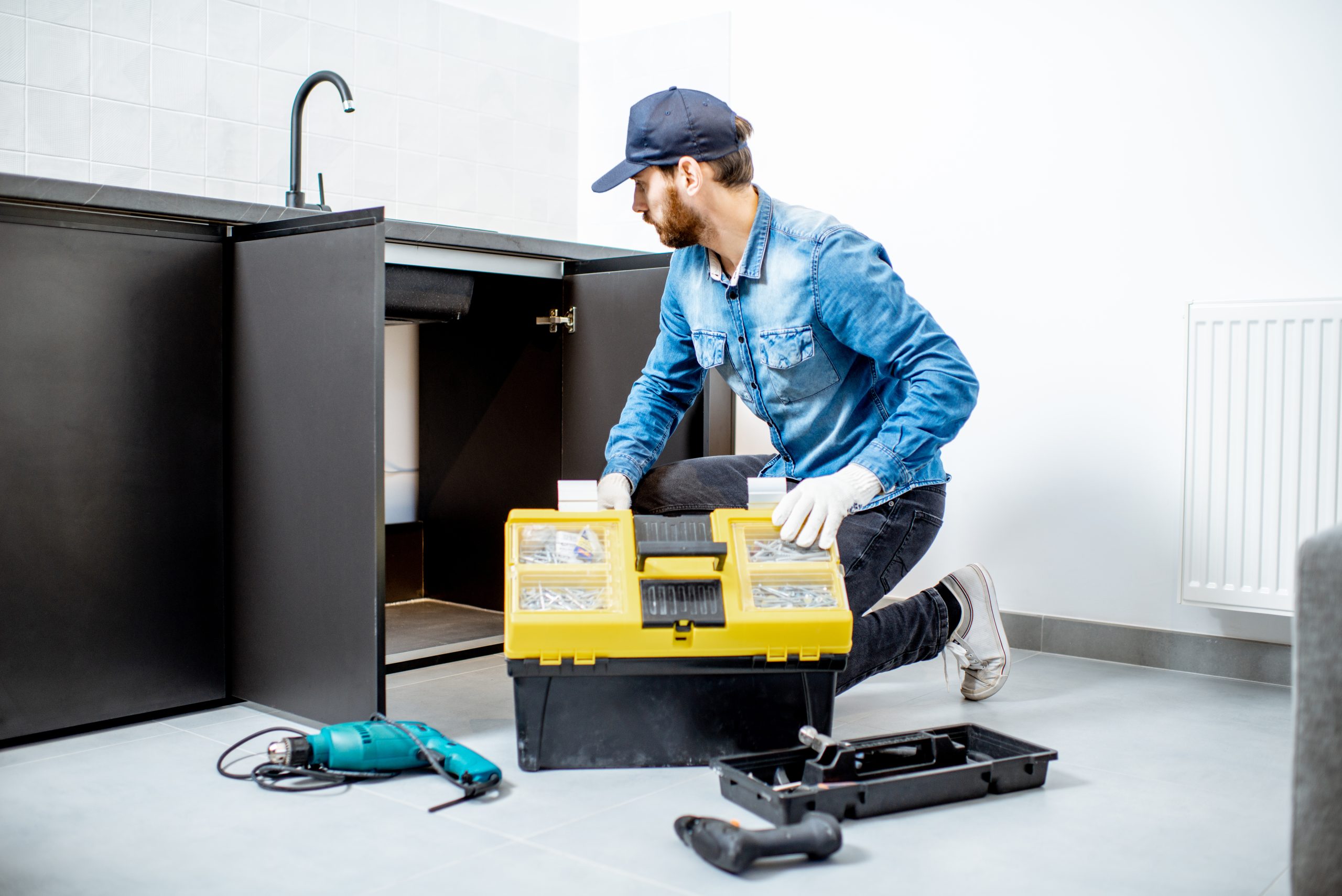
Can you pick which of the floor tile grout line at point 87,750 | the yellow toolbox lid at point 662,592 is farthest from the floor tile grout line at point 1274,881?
the floor tile grout line at point 87,750

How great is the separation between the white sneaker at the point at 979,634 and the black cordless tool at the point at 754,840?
762 millimetres

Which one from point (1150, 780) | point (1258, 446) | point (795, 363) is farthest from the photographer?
point (1258, 446)

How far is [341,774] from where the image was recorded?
1.48 meters

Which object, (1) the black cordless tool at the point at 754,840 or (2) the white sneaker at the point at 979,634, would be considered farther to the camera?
(2) the white sneaker at the point at 979,634

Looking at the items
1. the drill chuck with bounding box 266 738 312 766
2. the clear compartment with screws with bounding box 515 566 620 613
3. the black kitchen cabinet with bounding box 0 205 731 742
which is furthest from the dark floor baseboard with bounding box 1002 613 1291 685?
the drill chuck with bounding box 266 738 312 766

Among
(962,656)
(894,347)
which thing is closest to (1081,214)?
(894,347)

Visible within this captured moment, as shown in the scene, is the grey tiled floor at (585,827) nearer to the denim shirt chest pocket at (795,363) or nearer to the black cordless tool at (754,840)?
the black cordless tool at (754,840)

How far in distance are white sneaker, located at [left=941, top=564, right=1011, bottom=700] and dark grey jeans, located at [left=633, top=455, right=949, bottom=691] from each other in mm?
43

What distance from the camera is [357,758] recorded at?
4.86ft

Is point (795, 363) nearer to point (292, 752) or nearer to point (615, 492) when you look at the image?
point (615, 492)

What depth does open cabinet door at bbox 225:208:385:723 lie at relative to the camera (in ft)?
5.34

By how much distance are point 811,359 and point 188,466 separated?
101cm

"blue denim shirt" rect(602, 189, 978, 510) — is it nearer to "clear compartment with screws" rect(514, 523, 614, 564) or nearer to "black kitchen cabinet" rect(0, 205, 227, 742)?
"clear compartment with screws" rect(514, 523, 614, 564)

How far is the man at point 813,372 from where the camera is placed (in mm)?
1690
